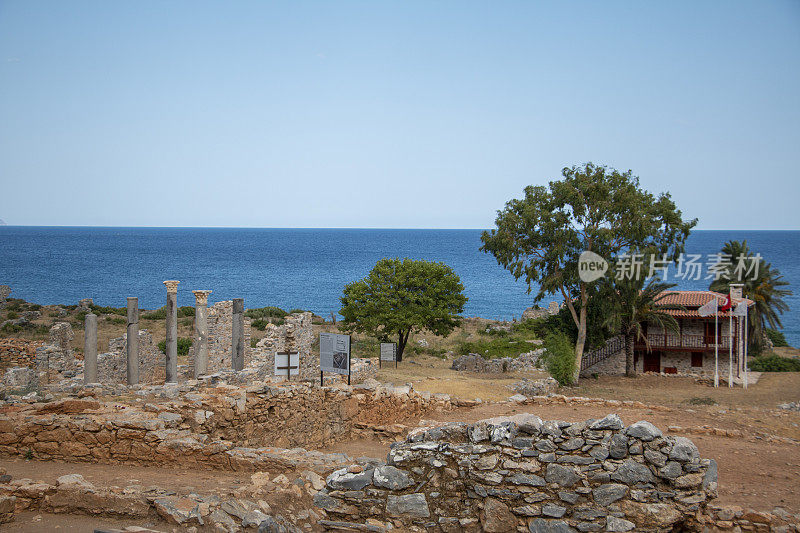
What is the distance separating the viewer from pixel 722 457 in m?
13.2

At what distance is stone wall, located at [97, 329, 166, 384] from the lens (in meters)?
23.5

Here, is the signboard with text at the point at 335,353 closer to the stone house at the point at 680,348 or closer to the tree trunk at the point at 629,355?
the stone house at the point at 680,348

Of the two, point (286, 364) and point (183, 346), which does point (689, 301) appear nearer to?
point (286, 364)

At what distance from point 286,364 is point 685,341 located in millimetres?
27973

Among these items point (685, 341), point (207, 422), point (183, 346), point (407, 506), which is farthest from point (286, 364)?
point (685, 341)

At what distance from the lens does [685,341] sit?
36500mm

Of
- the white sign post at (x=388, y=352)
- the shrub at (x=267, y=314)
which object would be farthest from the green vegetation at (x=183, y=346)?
the shrub at (x=267, y=314)

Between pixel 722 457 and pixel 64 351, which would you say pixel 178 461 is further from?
pixel 64 351

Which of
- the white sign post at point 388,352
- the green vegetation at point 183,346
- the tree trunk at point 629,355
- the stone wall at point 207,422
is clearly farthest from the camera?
the tree trunk at point 629,355

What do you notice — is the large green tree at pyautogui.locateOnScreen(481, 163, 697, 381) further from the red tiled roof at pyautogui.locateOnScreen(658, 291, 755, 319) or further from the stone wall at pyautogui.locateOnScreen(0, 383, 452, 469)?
the stone wall at pyautogui.locateOnScreen(0, 383, 452, 469)

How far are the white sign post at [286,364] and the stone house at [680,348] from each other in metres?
22.7

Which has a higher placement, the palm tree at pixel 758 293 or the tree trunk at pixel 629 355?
the palm tree at pixel 758 293

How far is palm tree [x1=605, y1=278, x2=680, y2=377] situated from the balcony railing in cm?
61

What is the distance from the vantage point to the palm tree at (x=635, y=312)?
33.8m
